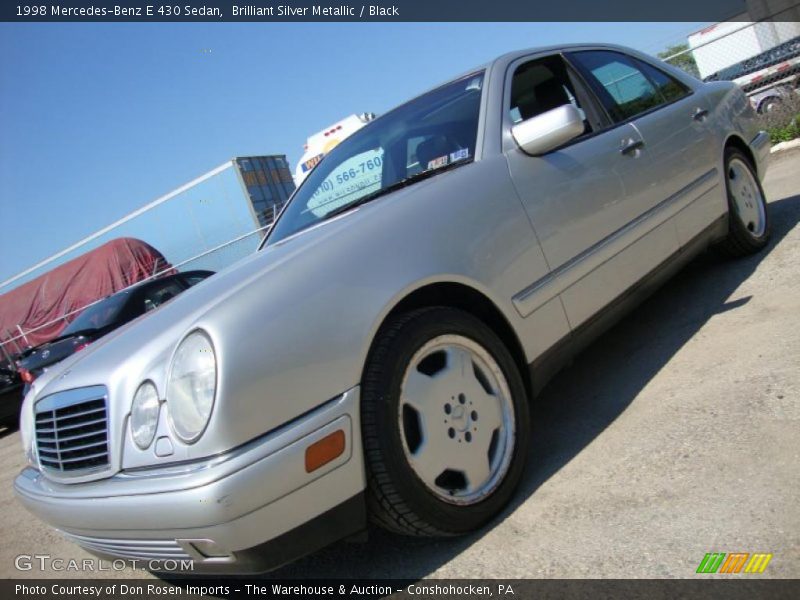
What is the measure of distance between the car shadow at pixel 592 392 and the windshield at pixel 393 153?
4.06 ft

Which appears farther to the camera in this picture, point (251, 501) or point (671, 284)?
point (671, 284)

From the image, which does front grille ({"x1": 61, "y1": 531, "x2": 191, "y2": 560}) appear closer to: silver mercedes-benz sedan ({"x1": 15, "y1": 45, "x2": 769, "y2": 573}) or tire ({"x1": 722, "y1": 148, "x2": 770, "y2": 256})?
silver mercedes-benz sedan ({"x1": 15, "y1": 45, "x2": 769, "y2": 573})

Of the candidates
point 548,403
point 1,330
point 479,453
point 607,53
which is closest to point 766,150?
point 607,53

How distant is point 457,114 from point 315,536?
1.95 metres

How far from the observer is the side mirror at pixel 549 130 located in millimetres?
2654

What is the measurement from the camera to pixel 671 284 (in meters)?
4.47

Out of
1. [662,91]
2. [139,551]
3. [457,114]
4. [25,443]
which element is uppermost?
[457,114]

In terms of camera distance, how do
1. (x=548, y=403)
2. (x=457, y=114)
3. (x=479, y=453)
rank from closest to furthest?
(x=479, y=453) → (x=457, y=114) → (x=548, y=403)

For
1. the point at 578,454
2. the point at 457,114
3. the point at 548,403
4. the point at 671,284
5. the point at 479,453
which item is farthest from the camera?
the point at 671,284

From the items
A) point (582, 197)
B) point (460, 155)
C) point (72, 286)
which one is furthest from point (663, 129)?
point (72, 286)

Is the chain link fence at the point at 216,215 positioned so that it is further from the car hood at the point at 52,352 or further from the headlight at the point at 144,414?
the headlight at the point at 144,414

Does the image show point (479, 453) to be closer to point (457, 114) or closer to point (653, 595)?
point (653, 595)

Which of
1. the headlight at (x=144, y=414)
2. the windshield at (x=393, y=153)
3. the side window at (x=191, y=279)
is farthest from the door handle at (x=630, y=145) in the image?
the side window at (x=191, y=279)

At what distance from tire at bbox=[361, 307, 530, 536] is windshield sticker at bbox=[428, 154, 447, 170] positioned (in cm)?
80
